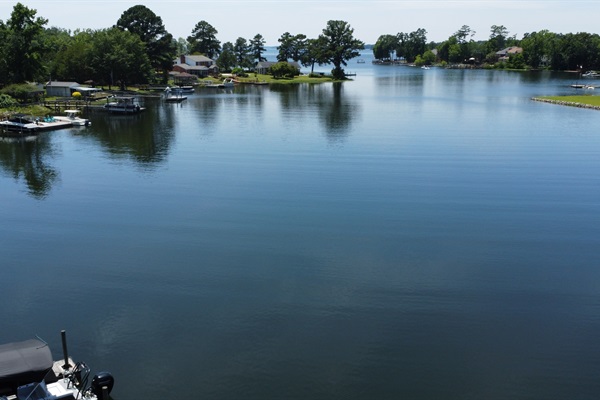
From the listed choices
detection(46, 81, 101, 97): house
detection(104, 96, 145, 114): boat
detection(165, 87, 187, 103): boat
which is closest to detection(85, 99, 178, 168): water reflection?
detection(104, 96, 145, 114): boat

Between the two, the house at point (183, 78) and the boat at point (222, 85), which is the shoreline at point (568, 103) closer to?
the boat at point (222, 85)

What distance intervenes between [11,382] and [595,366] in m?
21.6

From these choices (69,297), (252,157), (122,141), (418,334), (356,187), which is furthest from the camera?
(122,141)

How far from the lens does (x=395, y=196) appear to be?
1639 inches

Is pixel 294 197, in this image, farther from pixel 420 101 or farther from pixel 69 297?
pixel 420 101

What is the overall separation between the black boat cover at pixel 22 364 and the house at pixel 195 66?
14742 centimetres

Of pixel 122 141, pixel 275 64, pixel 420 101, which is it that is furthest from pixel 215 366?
pixel 275 64

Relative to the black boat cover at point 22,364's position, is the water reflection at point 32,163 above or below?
above

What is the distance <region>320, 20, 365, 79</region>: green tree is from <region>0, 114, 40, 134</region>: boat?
11867 centimetres

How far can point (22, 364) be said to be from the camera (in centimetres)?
1730

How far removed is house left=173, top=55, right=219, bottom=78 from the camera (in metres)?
160

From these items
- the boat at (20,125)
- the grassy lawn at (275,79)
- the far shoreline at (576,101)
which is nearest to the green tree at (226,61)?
the grassy lawn at (275,79)

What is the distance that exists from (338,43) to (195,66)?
4975 cm

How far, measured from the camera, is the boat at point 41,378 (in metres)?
17.0
